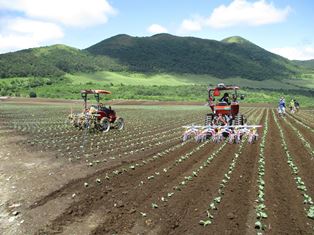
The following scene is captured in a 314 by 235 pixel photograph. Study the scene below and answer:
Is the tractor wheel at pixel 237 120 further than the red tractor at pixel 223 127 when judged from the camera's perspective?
Yes

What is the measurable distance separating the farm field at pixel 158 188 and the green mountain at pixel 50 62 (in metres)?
109

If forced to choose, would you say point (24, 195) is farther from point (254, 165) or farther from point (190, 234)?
point (254, 165)

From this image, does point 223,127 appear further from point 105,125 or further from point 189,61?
point 189,61

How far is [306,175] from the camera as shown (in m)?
11.2

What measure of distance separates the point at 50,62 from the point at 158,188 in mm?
139044

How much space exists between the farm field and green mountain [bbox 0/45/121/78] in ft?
357

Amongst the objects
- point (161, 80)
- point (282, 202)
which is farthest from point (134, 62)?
point (282, 202)

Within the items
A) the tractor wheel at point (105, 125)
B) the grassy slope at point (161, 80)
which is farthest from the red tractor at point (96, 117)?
the grassy slope at point (161, 80)

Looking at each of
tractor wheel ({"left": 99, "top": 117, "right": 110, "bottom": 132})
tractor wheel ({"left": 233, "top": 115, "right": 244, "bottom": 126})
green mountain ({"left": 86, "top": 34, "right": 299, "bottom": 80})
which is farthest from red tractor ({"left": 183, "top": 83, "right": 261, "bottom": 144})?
green mountain ({"left": 86, "top": 34, "right": 299, "bottom": 80})

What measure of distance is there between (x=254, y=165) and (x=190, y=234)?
20.2 feet

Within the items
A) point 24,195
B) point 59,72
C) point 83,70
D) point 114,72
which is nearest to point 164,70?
point 114,72

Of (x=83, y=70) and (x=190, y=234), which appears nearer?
(x=190, y=234)

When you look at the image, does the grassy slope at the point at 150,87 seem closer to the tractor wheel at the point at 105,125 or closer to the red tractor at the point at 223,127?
the tractor wheel at the point at 105,125

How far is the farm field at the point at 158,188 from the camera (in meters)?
7.68
